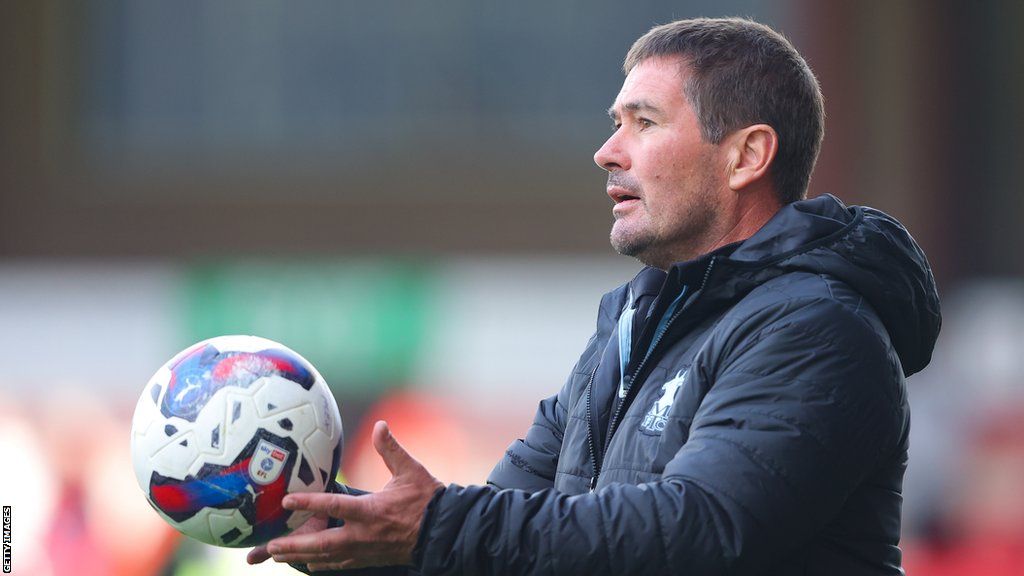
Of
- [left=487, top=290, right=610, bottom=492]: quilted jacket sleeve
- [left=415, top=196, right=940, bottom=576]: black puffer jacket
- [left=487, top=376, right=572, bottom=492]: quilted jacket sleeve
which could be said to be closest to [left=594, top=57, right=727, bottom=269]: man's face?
[left=415, top=196, right=940, bottom=576]: black puffer jacket

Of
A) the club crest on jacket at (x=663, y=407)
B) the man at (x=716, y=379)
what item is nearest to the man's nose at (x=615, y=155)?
the man at (x=716, y=379)

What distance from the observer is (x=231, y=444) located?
10.7 feet

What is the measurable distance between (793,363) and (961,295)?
12.0 metres

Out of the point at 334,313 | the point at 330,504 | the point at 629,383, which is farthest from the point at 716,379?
the point at 334,313

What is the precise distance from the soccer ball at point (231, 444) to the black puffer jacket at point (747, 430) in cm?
53

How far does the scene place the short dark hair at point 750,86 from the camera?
3.55 m

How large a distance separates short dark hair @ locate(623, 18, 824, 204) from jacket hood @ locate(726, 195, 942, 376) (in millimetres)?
328

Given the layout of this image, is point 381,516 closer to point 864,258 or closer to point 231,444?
point 231,444

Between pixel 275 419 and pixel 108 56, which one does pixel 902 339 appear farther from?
pixel 108 56

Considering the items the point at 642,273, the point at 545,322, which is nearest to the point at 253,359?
the point at 642,273

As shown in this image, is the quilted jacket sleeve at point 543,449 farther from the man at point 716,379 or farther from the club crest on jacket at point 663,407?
the club crest on jacket at point 663,407

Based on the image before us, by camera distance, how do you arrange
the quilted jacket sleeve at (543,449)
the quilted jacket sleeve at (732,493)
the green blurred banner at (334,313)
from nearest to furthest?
the quilted jacket sleeve at (732,493) → the quilted jacket sleeve at (543,449) → the green blurred banner at (334,313)

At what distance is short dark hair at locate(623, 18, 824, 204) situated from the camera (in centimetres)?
355

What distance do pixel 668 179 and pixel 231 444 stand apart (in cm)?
121
